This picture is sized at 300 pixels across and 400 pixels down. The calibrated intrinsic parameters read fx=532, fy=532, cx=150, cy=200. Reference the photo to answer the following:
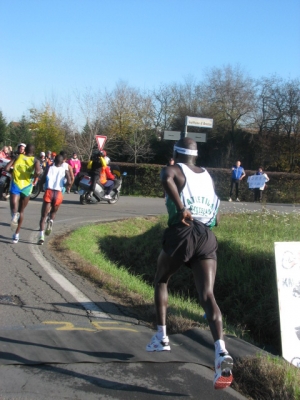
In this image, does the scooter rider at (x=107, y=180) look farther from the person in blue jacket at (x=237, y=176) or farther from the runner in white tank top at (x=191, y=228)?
the runner in white tank top at (x=191, y=228)

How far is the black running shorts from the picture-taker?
4254mm

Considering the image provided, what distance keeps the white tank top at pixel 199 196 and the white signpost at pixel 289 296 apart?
964 mm

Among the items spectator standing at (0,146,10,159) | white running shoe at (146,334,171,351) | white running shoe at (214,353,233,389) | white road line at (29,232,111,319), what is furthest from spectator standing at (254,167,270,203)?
white running shoe at (214,353,233,389)

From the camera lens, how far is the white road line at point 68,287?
595cm

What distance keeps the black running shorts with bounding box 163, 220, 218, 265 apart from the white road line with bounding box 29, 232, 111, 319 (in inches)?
72.6

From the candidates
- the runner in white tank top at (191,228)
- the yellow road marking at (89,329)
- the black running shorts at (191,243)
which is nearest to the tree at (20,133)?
the yellow road marking at (89,329)

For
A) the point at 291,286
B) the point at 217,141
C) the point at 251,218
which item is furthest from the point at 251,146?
the point at 291,286

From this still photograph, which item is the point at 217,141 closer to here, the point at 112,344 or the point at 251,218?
the point at 251,218

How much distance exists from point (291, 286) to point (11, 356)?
8.59 ft

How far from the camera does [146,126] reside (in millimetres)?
45219

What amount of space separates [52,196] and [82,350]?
18.8ft

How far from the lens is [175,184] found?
4.32m

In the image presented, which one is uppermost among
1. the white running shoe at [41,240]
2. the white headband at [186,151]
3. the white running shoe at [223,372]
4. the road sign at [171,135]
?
the road sign at [171,135]

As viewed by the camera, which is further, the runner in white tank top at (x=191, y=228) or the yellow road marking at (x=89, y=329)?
the yellow road marking at (x=89, y=329)
